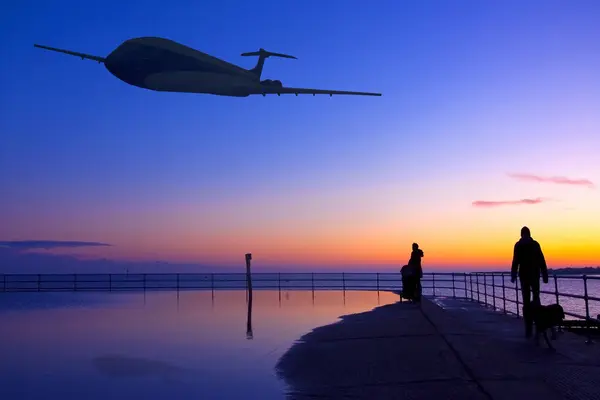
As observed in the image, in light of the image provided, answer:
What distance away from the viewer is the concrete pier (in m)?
6.20

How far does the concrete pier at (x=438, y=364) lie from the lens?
6.20m

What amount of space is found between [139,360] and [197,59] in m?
24.7

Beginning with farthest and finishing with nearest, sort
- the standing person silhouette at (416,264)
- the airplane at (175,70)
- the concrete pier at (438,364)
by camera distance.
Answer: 1. the airplane at (175,70)
2. the standing person silhouette at (416,264)
3. the concrete pier at (438,364)

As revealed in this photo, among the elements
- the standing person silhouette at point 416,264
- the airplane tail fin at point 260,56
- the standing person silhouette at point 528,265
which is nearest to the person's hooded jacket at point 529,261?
the standing person silhouette at point 528,265

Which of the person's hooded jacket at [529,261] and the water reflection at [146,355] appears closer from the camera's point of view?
the water reflection at [146,355]

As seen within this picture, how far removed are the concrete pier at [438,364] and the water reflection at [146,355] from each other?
1.83ft

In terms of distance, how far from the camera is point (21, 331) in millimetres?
13883

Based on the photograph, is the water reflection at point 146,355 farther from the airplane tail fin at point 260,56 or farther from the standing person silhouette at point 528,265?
the airplane tail fin at point 260,56

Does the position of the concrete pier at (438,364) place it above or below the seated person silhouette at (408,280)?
below

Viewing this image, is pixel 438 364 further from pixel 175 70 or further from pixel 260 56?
pixel 260 56

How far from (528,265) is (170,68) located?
2539cm

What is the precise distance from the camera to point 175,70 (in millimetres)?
31750

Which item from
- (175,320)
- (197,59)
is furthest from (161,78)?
(175,320)

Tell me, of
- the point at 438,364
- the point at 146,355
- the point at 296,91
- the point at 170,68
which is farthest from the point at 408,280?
the point at 170,68
